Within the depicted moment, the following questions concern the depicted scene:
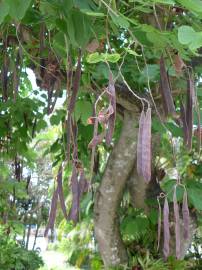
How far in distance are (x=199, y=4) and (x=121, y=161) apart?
2345mm

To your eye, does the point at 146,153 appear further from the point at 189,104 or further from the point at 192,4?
the point at 189,104

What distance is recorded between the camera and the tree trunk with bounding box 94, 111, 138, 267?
3676 mm

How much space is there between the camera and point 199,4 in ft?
4.69

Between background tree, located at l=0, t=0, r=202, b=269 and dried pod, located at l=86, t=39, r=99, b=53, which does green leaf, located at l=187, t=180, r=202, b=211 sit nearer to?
background tree, located at l=0, t=0, r=202, b=269

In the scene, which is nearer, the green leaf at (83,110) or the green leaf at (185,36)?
the green leaf at (185,36)

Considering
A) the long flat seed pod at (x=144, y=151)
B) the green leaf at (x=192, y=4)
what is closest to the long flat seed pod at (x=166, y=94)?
the green leaf at (x=192, y=4)

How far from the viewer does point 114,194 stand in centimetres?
379

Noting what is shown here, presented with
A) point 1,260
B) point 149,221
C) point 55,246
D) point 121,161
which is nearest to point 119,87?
point 121,161

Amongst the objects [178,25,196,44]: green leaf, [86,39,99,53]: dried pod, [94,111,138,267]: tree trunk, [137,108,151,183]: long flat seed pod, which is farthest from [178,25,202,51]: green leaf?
[94,111,138,267]: tree trunk

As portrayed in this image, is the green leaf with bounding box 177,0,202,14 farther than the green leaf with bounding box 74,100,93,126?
No

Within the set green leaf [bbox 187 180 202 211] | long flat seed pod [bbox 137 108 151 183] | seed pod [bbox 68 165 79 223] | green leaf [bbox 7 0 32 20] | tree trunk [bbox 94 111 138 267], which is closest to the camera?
long flat seed pod [bbox 137 108 151 183]

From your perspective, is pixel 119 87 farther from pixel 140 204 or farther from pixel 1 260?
pixel 1 260

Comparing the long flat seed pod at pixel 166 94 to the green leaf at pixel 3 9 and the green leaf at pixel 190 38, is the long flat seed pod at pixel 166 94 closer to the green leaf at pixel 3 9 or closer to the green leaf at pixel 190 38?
the green leaf at pixel 190 38

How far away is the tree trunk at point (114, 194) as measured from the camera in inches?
145
